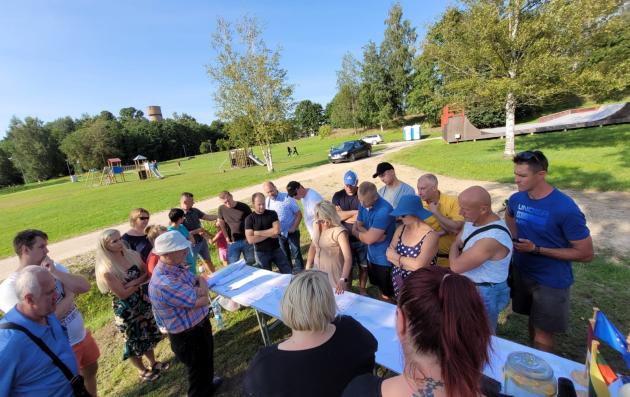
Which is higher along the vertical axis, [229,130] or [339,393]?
[229,130]

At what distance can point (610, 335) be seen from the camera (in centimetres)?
156

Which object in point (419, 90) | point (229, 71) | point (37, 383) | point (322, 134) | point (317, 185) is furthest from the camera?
point (322, 134)

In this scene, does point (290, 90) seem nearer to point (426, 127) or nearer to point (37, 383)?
point (37, 383)

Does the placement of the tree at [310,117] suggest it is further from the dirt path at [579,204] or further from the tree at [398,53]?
the dirt path at [579,204]

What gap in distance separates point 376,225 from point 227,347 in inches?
100.0

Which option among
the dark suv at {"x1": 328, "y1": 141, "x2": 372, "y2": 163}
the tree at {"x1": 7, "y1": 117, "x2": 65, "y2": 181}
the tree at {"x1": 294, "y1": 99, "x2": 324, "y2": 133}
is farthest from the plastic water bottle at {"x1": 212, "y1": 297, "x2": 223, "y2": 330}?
the tree at {"x1": 294, "y1": 99, "x2": 324, "y2": 133}

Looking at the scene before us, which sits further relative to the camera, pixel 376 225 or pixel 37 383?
pixel 376 225

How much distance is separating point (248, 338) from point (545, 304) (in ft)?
11.1

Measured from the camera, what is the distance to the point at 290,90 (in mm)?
18250

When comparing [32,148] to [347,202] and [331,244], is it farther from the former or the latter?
[331,244]

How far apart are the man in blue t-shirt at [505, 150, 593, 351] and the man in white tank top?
40 centimetres

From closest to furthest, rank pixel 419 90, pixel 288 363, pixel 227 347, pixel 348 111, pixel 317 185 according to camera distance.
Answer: pixel 288 363 → pixel 227 347 → pixel 317 185 → pixel 419 90 → pixel 348 111

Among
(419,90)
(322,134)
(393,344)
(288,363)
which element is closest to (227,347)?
(393,344)

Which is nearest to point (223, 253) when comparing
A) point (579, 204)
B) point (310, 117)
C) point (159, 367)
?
point (159, 367)
